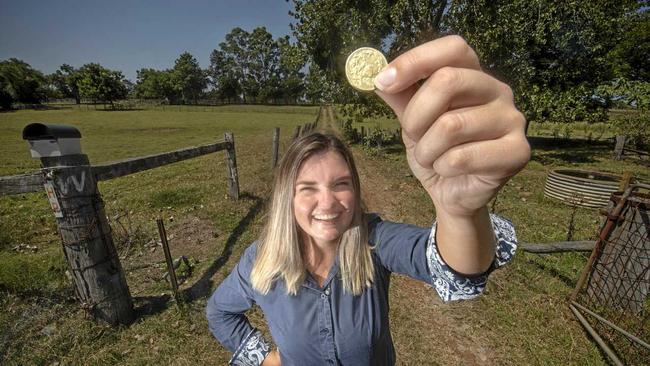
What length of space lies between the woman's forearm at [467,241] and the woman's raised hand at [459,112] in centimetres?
32

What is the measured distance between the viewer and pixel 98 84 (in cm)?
8406

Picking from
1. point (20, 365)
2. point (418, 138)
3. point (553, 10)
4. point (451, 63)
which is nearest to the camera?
point (451, 63)

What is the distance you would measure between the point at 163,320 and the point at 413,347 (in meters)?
3.51

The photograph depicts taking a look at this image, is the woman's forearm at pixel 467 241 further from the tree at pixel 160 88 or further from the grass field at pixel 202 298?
the tree at pixel 160 88

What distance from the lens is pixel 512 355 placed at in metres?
3.81

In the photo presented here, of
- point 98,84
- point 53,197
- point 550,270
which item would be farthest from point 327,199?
point 98,84

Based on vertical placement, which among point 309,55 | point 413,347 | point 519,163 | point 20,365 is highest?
point 309,55

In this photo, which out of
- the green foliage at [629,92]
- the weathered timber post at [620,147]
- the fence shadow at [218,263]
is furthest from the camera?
the weathered timber post at [620,147]

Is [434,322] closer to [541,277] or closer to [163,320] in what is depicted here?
[541,277]

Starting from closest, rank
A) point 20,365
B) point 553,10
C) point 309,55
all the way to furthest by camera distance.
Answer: point 20,365 → point 553,10 → point 309,55

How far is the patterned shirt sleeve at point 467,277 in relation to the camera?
1393 mm

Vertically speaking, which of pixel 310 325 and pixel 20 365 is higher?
pixel 310 325

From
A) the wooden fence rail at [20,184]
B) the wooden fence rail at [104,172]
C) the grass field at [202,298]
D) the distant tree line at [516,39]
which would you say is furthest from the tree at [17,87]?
the wooden fence rail at [20,184]

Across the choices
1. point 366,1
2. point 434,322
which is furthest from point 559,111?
point 434,322
